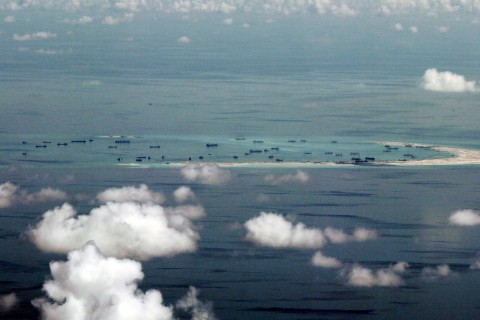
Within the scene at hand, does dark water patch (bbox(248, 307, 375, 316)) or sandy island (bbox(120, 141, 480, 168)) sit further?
sandy island (bbox(120, 141, 480, 168))

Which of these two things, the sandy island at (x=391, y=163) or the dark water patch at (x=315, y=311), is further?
the sandy island at (x=391, y=163)

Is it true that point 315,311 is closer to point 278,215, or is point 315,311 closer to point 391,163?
point 278,215

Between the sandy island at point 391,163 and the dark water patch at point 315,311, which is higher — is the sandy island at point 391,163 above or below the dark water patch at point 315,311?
above

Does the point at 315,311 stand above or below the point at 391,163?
below

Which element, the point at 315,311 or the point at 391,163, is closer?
the point at 315,311

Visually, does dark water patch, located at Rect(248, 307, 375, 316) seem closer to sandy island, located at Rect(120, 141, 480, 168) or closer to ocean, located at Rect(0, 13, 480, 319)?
ocean, located at Rect(0, 13, 480, 319)

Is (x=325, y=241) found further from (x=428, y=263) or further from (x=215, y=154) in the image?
(x=215, y=154)

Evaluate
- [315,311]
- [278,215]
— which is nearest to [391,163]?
[278,215]

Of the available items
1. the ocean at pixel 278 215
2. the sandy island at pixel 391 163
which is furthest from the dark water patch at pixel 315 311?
the sandy island at pixel 391 163

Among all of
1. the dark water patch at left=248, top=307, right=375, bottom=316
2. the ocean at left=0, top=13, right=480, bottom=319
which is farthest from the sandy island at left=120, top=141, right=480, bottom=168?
the dark water patch at left=248, top=307, right=375, bottom=316

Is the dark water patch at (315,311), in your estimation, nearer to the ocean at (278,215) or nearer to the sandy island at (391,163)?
the ocean at (278,215)

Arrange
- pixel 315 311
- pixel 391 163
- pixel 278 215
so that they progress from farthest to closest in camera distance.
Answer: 1. pixel 391 163
2. pixel 278 215
3. pixel 315 311
